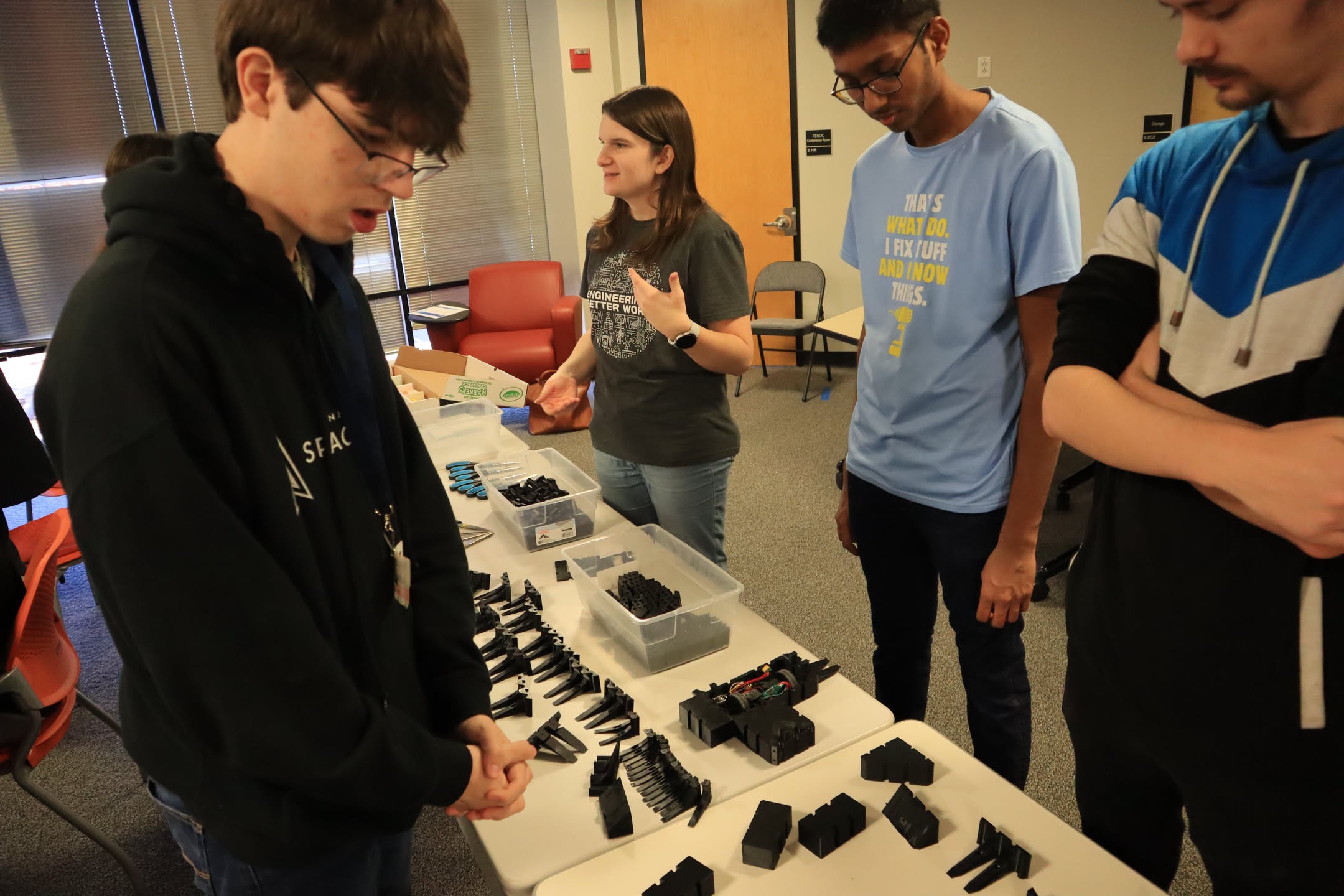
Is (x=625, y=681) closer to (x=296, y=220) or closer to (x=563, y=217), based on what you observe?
(x=296, y=220)

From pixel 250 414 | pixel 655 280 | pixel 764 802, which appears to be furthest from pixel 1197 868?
pixel 250 414

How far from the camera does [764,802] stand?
112 centimetres

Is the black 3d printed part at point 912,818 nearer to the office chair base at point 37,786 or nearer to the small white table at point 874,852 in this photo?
the small white table at point 874,852

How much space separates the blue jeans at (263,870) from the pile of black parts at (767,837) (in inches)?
17.4

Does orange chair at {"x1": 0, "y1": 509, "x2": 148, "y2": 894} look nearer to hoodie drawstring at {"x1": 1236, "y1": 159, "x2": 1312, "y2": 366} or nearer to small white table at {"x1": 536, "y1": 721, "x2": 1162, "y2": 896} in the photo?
small white table at {"x1": 536, "y1": 721, "x2": 1162, "y2": 896}

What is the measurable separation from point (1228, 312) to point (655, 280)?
118 centimetres

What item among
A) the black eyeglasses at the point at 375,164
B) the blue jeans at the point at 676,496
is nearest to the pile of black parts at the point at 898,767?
the blue jeans at the point at 676,496

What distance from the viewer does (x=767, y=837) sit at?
3.45 ft

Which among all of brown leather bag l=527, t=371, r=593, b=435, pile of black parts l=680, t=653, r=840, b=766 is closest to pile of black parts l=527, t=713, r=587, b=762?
pile of black parts l=680, t=653, r=840, b=766

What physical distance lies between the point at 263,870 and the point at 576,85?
542cm

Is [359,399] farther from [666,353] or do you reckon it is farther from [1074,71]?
[1074,71]

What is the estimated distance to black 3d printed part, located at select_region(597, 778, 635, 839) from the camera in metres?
1.11

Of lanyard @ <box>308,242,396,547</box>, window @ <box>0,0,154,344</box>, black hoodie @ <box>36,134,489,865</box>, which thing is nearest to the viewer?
black hoodie @ <box>36,134,489,865</box>

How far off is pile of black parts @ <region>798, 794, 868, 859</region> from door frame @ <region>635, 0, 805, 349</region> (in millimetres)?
4987
